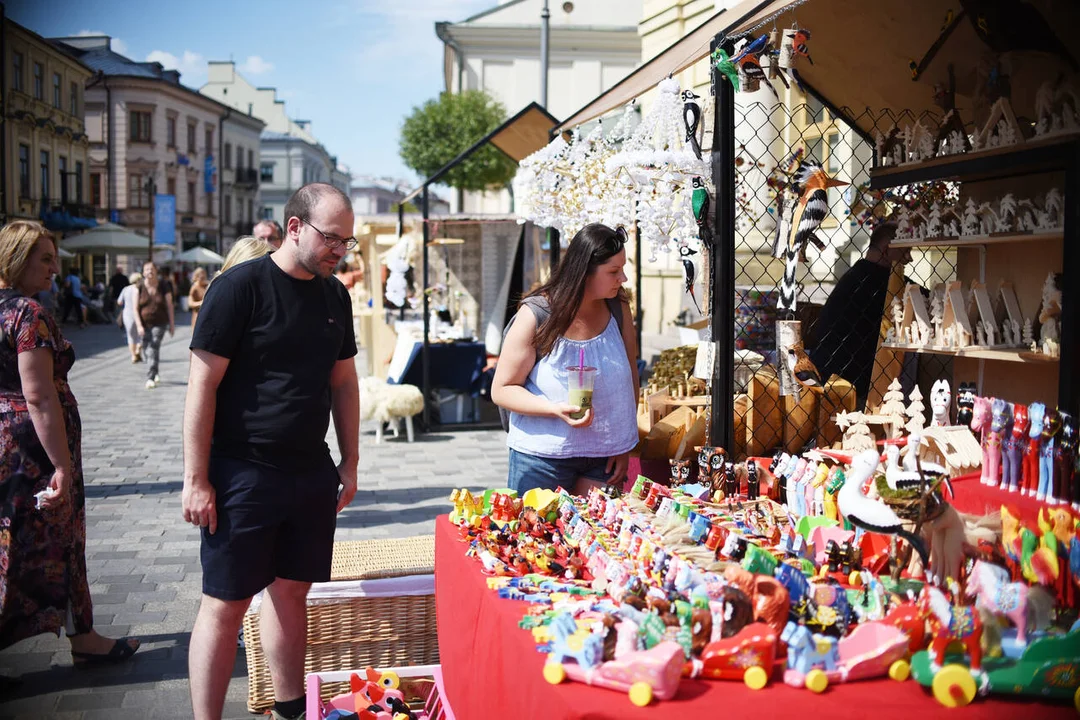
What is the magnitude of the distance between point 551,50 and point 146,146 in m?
27.0

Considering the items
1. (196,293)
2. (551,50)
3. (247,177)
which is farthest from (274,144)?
(196,293)

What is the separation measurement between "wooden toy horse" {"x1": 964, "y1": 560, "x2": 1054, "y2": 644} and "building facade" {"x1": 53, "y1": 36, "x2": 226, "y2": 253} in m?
44.8

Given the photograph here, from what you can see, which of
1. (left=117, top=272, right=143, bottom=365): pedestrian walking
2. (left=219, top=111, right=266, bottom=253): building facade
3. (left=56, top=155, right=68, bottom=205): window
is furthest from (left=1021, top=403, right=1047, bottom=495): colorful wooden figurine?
Answer: (left=219, top=111, right=266, bottom=253): building facade

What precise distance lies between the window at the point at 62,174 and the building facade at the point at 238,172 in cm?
2646

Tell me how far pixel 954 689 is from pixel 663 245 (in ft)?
10.1

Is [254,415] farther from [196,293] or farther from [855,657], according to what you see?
[196,293]

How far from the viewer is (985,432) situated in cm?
273

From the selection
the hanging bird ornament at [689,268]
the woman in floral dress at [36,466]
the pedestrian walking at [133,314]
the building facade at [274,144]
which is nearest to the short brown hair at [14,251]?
the woman in floral dress at [36,466]

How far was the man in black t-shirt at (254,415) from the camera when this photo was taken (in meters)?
2.77

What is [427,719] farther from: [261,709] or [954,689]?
[954,689]

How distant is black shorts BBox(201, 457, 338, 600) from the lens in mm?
2822

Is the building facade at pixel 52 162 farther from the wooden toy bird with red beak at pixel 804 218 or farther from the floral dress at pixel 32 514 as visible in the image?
the wooden toy bird with red beak at pixel 804 218

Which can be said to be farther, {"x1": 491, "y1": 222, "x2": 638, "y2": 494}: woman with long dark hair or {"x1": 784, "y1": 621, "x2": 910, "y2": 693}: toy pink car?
{"x1": 491, "y1": 222, "x2": 638, "y2": 494}: woman with long dark hair

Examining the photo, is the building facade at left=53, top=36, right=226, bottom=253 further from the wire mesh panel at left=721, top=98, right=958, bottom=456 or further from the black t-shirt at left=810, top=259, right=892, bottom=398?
the black t-shirt at left=810, top=259, right=892, bottom=398
